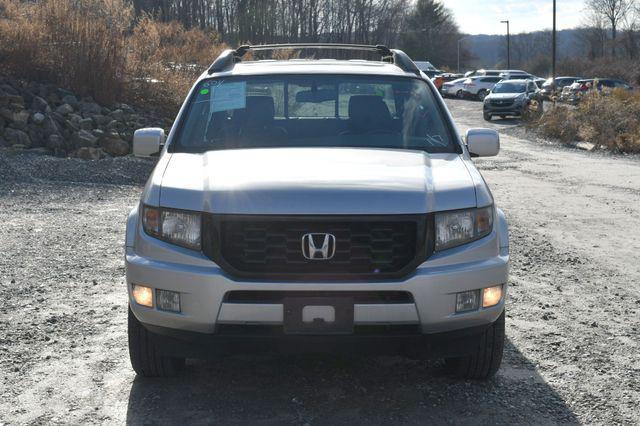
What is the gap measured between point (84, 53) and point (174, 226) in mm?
16297

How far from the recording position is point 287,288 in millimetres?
4039

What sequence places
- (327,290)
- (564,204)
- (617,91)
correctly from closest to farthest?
1. (327,290)
2. (564,204)
3. (617,91)

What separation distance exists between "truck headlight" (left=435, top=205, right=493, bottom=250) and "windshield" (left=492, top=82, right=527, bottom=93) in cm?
3358

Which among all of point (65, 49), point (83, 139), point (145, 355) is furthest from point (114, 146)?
point (145, 355)

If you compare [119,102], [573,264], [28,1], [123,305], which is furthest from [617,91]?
[123,305]

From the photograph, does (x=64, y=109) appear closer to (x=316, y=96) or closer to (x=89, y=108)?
(x=89, y=108)

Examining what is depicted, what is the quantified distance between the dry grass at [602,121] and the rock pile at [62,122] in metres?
12.3

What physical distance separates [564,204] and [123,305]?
8091mm

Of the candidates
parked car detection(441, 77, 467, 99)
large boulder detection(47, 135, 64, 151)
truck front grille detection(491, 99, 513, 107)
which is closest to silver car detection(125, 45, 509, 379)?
large boulder detection(47, 135, 64, 151)

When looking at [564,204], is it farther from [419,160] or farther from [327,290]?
[327,290]

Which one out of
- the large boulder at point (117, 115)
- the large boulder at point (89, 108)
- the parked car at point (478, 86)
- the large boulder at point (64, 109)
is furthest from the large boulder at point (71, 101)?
the parked car at point (478, 86)

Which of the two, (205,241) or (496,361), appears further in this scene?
(496,361)

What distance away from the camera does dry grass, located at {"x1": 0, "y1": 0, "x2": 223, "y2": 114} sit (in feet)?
63.3

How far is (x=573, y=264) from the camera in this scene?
8.27m
